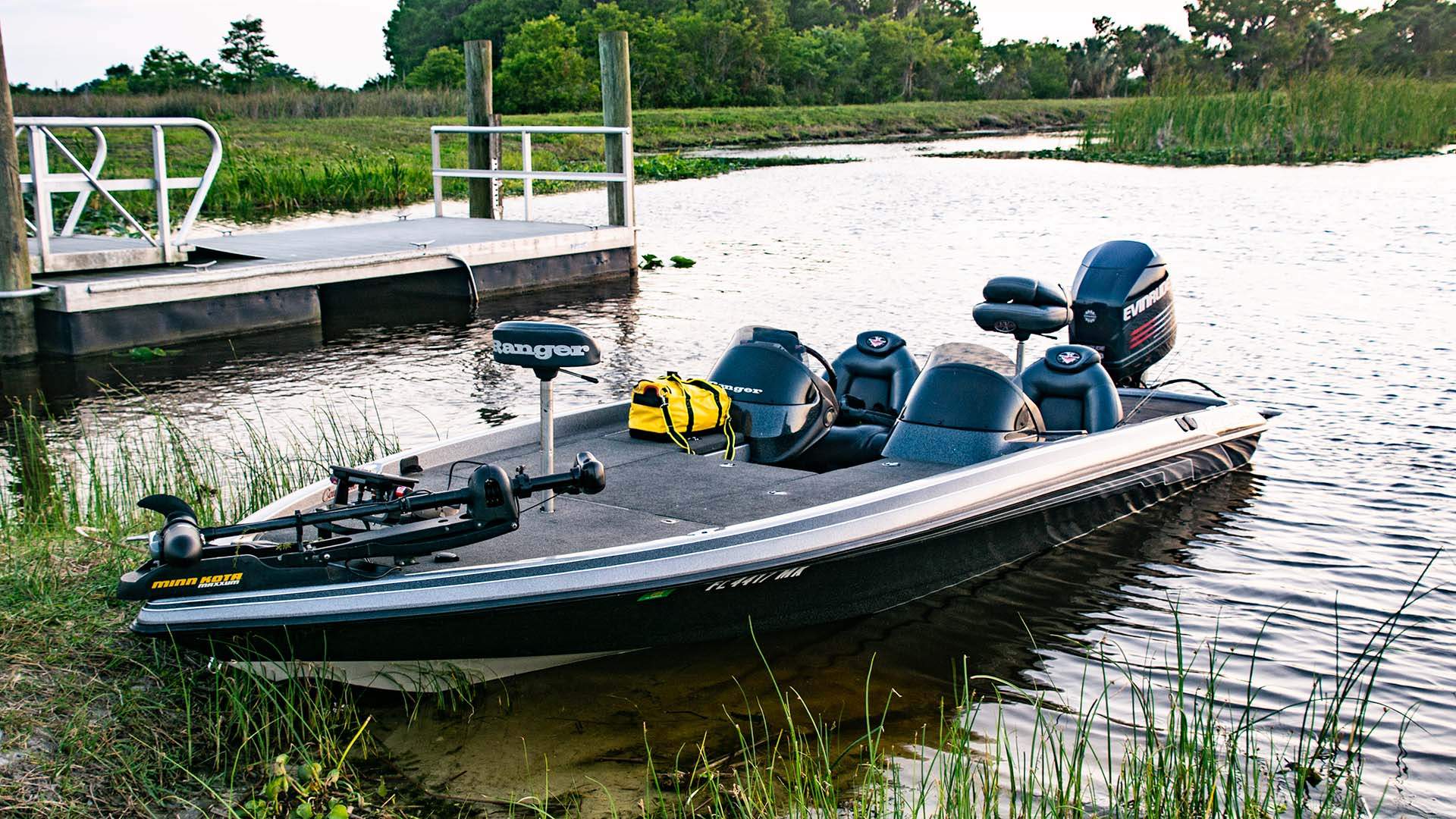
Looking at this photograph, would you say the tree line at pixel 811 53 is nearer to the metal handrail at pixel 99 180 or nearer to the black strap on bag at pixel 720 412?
the metal handrail at pixel 99 180

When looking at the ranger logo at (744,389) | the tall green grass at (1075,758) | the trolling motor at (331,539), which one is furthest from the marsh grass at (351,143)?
the tall green grass at (1075,758)

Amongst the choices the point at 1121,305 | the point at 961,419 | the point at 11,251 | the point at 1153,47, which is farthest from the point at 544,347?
the point at 1153,47

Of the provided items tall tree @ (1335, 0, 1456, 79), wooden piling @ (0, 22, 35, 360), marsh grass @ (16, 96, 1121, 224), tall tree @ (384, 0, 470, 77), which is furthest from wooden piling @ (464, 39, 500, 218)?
tall tree @ (1335, 0, 1456, 79)

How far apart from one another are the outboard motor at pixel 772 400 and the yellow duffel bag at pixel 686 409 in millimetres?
116

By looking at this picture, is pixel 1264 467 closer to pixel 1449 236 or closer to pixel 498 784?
pixel 498 784

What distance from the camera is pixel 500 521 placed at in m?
4.19

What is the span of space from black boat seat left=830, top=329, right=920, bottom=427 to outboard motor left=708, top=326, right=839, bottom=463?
520mm

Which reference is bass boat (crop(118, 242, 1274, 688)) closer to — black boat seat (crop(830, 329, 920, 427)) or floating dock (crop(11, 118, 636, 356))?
black boat seat (crop(830, 329, 920, 427))

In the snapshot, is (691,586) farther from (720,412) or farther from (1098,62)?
(1098,62)

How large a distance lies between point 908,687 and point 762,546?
2.62 ft

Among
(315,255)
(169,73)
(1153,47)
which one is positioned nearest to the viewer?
(315,255)

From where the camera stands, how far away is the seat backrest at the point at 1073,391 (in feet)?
21.1

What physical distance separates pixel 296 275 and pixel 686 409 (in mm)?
6791

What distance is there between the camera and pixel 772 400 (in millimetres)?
6105
